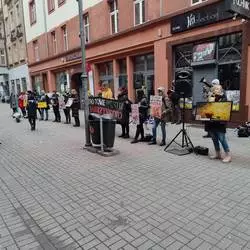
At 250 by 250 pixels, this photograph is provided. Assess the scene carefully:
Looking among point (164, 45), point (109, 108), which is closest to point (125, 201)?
point (109, 108)

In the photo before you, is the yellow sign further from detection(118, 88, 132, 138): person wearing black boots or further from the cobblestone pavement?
the cobblestone pavement

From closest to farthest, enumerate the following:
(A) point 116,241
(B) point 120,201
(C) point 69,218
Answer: (A) point 116,241 < (C) point 69,218 < (B) point 120,201

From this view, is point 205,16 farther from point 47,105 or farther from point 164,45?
point 47,105

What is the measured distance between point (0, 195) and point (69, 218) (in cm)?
174

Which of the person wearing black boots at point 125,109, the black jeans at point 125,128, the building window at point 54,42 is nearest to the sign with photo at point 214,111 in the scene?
the person wearing black boots at point 125,109

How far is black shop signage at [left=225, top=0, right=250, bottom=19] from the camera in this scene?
23.4ft

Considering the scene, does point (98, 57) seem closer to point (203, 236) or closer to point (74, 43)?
point (74, 43)

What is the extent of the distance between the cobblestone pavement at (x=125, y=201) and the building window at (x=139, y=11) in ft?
27.0

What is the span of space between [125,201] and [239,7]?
6468mm

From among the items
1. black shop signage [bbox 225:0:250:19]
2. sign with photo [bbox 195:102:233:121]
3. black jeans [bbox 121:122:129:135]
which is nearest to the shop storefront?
black jeans [bbox 121:122:129:135]

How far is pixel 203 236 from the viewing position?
10.5ft

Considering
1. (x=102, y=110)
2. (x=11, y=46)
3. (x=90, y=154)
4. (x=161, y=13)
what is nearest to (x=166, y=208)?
(x=90, y=154)

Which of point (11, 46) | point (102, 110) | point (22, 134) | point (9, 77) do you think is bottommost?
point (22, 134)

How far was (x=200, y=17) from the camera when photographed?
9891 mm
